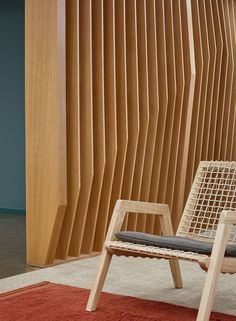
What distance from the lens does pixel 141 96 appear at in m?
5.02

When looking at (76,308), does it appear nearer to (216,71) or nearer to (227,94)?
(216,71)

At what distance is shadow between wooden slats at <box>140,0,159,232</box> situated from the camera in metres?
5.07

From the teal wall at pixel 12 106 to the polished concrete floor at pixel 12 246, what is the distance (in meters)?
0.67

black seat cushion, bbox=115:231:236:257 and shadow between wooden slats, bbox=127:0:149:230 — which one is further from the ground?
shadow between wooden slats, bbox=127:0:149:230

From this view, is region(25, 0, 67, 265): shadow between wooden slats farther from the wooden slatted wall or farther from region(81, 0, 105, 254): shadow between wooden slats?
region(81, 0, 105, 254): shadow between wooden slats

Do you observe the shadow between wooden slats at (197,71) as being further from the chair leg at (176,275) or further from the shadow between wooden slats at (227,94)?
the chair leg at (176,275)

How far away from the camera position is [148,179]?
515 centimetres

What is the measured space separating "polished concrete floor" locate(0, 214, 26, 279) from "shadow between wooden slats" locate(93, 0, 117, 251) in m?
0.72

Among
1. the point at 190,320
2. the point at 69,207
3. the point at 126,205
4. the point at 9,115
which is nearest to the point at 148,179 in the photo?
the point at 69,207

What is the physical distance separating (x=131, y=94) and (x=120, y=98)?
15 centimetres

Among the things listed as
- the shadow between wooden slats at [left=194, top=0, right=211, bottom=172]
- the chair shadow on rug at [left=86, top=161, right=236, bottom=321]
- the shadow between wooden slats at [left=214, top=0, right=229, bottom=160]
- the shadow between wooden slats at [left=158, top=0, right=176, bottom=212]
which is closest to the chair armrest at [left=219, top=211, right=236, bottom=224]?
the chair shadow on rug at [left=86, top=161, right=236, bottom=321]

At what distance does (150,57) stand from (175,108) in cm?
60

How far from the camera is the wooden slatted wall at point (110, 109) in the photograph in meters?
4.10

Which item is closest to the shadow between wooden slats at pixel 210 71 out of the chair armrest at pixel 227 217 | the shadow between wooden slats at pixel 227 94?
the shadow between wooden slats at pixel 227 94
